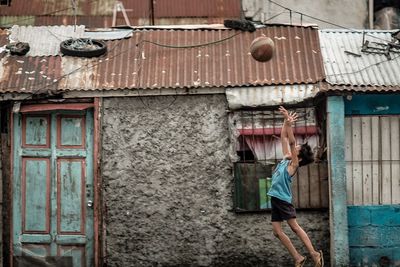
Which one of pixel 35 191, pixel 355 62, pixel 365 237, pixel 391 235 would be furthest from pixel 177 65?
pixel 391 235

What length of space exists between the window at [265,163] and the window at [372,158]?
0.41 metres

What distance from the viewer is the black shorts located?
23.2ft

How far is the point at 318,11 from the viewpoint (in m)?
12.1

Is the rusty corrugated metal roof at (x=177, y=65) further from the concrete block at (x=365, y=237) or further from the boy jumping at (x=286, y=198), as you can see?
the concrete block at (x=365, y=237)

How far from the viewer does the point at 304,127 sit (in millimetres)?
8586

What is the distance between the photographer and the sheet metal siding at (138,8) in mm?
12445

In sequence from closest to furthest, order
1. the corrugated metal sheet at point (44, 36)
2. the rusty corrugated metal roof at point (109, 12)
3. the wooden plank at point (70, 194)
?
the wooden plank at point (70, 194) < the corrugated metal sheet at point (44, 36) < the rusty corrugated metal roof at point (109, 12)

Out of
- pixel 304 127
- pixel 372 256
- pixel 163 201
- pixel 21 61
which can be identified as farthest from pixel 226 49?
pixel 372 256

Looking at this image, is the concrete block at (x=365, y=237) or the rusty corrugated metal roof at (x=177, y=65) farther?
the rusty corrugated metal roof at (x=177, y=65)

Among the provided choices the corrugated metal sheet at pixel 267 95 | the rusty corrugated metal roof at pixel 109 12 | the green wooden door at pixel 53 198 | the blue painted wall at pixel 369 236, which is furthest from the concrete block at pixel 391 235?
the rusty corrugated metal roof at pixel 109 12

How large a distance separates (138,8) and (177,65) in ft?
14.1

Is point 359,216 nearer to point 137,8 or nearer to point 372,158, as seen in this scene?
point 372,158

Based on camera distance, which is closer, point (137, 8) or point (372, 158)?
point (372, 158)

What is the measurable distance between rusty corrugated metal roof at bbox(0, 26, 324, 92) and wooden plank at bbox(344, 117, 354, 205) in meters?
0.79
